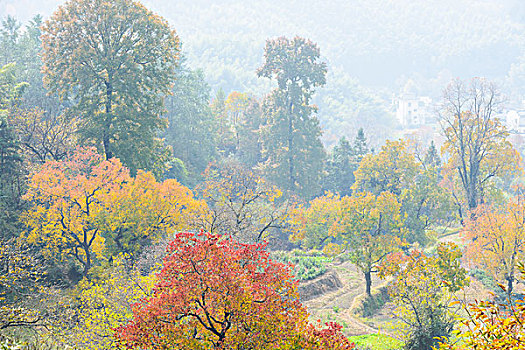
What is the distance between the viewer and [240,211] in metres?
24.8

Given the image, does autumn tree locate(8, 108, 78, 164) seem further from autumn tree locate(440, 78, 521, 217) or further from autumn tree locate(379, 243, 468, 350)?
autumn tree locate(440, 78, 521, 217)

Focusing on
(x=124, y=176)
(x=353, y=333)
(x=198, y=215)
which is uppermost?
(x=124, y=176)

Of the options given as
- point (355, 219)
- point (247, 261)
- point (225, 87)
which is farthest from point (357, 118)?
point (247, 261)

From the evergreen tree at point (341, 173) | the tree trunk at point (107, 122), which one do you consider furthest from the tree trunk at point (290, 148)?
the tree trunk at point (107, 122)

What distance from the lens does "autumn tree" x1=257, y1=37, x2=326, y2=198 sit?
4988cm

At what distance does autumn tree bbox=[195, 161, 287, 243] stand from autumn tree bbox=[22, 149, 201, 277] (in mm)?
1813

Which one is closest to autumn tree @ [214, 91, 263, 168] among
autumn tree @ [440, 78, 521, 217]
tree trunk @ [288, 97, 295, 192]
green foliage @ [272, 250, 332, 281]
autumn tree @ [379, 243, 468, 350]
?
tree trunk @ [288, 97, 295, 192]

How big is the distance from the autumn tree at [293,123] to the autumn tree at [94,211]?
80.0ft

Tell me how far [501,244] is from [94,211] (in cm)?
2285

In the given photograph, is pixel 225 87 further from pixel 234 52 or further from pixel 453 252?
pixel 453 252

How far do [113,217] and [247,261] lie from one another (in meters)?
13.7

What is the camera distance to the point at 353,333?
2403 cm

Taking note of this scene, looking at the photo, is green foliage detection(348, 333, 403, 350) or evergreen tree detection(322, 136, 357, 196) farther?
evergreen tree detection(322, 136, 357, 196)

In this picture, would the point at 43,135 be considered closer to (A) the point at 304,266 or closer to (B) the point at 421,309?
(A) the point at 304,266
